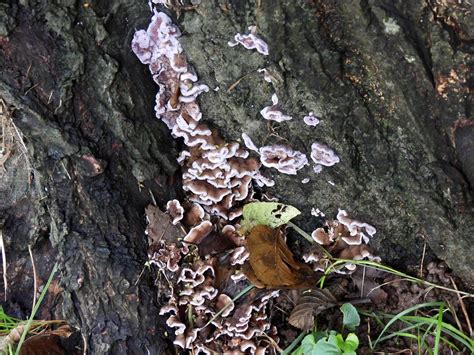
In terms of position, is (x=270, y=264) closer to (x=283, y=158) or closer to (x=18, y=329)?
(x=283, y=158)

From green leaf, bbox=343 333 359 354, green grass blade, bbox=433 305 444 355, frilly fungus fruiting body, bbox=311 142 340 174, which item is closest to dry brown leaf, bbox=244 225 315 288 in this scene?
green leaf, bbox=343 333 359 354

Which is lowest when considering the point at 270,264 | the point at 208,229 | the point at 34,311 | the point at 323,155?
the point at 34,311

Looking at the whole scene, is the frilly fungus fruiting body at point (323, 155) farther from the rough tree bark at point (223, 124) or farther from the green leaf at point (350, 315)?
the green leaf at point (350, 315)

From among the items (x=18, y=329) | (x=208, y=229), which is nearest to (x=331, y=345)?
(x=208, y=229)

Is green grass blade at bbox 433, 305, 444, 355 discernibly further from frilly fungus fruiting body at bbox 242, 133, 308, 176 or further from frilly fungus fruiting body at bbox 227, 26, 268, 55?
frilly fungus fruiting body at bbox 227, 26, 268, 55

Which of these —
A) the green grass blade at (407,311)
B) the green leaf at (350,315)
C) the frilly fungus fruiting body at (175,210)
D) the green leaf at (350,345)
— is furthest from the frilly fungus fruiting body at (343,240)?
the frilly fungus fruiting body at (175,210)

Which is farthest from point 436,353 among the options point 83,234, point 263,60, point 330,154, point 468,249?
point 83,234

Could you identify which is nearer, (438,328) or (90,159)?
(438,328)

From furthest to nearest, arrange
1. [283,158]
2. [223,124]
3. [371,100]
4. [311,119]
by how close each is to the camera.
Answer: [223,124], [283,158], [311,119], [371,100]
